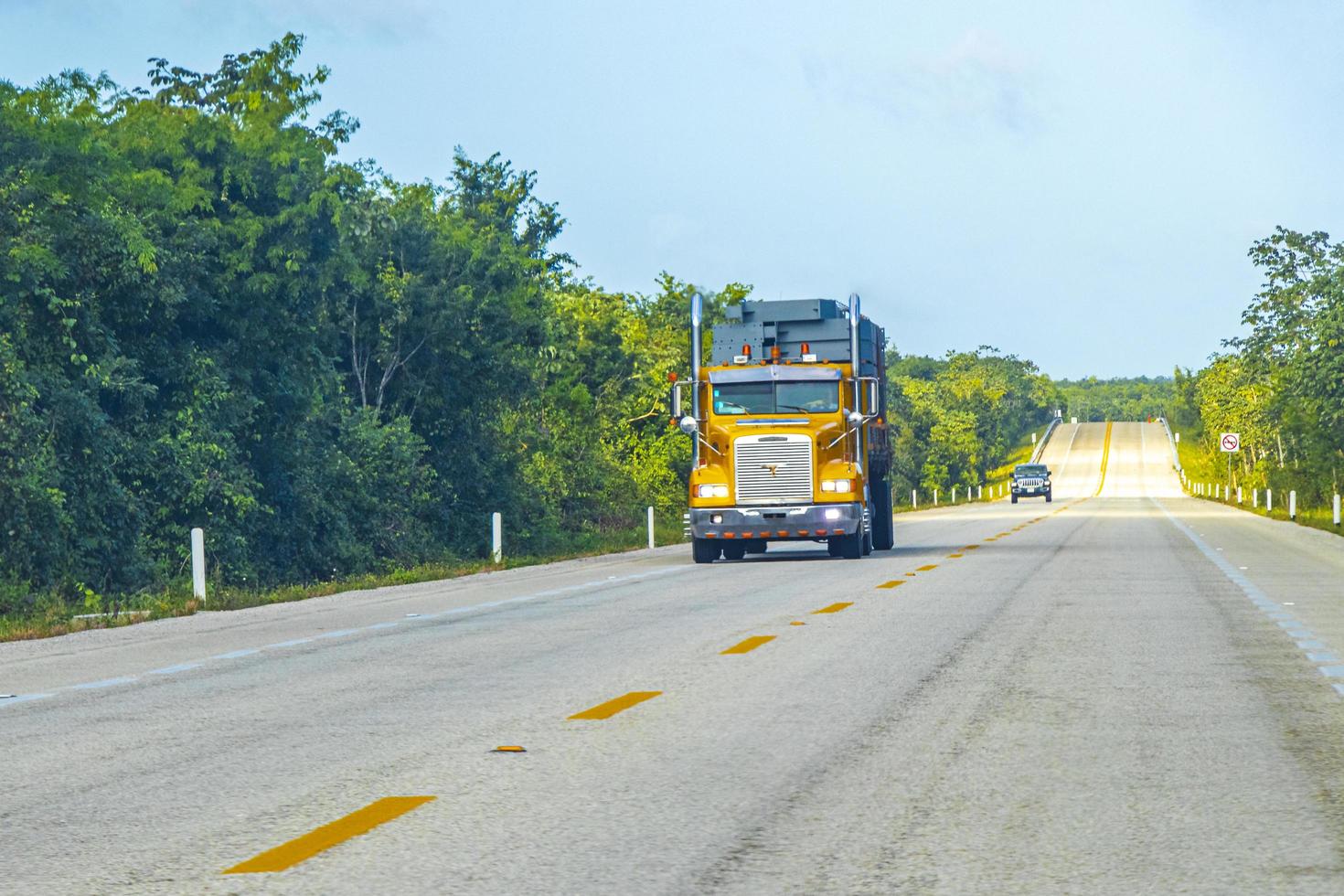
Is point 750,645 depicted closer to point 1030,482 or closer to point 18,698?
point 18,698

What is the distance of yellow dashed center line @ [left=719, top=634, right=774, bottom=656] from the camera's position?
13.5 m

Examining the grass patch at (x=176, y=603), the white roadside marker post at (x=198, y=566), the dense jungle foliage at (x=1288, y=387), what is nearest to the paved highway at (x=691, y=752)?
the grass patch at (x=176, y=603)

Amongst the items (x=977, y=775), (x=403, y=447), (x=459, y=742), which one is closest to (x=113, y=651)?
(x=459, y=742)

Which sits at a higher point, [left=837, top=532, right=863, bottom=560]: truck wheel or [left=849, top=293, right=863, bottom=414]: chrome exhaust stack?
[left=849, top=293, right=863, bottom=414]: chrome exhaust stack

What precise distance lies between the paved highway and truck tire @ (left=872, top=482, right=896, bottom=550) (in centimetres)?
1383

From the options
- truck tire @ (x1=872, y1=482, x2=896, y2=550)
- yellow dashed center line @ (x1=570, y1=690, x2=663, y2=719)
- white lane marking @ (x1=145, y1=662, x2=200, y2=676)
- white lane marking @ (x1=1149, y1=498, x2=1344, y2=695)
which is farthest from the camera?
truck tire @ (x1=872, y1=482, x2=896, y2=550)

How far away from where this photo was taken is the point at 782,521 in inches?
1109

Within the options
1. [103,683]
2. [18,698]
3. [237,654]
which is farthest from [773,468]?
[18,698]

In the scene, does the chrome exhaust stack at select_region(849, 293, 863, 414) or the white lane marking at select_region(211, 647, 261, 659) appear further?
the chrome exhaust stack at select_region(849, 293, 863, 414)

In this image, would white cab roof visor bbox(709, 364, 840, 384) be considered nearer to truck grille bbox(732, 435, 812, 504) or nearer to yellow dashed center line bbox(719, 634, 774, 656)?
truck grille bbox(732, 435, 812, 504)

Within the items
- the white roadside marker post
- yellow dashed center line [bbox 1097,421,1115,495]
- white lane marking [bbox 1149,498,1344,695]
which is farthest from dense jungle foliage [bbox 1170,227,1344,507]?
A: the white roadside marker post

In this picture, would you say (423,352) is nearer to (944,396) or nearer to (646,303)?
(646,303)

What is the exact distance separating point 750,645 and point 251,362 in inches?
742

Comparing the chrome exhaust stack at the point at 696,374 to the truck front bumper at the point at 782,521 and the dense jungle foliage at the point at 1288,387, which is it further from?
the dense jungle foliage at the point at 1288,387
